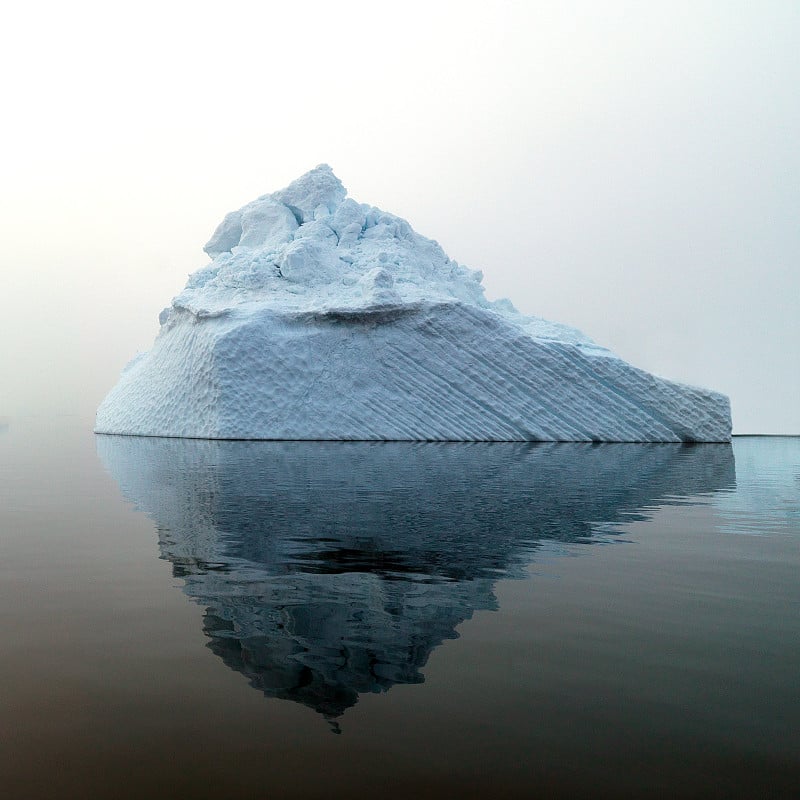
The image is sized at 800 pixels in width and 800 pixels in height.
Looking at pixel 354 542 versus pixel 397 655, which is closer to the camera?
pixel 397 655

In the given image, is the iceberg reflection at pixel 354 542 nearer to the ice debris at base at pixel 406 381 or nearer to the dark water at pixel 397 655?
the dark water at pixel 397 655

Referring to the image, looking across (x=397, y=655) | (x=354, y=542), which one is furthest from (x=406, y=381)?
(x=397, y=655)

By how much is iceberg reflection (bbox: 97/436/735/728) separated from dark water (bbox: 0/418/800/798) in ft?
0.06

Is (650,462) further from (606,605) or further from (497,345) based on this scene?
(606,605)

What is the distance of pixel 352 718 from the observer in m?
1.87

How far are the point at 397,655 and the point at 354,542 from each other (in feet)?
6.73

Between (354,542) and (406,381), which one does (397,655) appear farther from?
(406,381)

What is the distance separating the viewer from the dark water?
1614 millimetres

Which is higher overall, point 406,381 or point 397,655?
point 406,381

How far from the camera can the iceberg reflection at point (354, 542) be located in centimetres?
238

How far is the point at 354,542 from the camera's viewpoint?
14.4ft

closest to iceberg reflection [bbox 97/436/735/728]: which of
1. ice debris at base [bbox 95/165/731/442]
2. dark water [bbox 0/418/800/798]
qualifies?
dark water [bbox 0/418/800/798]

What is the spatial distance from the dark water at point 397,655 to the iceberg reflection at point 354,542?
0.02m

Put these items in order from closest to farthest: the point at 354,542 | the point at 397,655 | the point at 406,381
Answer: the point at 397,655 → the point at 354,542 → the point at 406,381
